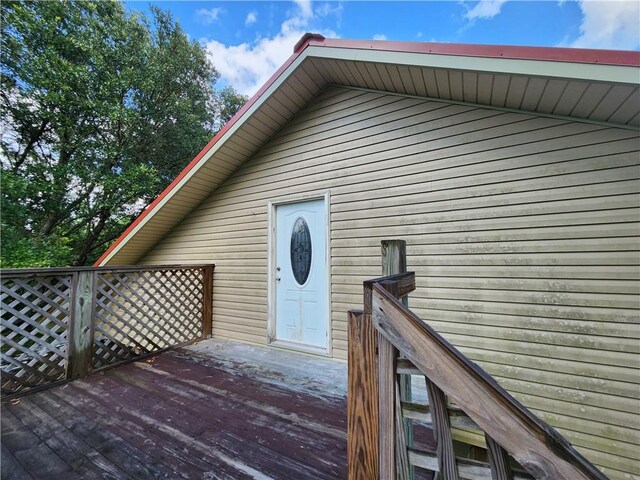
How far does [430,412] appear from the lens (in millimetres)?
862

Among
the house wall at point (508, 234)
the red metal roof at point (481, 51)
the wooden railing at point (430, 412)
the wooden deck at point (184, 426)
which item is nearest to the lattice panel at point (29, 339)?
the wooden deck at point (184, 426)

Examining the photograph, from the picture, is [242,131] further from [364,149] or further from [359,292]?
[359,292]

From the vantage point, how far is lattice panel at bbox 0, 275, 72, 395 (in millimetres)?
2500

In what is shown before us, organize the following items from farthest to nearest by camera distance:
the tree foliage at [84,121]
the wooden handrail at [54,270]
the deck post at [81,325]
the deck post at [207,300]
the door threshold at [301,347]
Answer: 1. the tree foliage at [84,121]
2. the deck post at [207,300]
3. the door threshold at [301,347]
4. the deck post at [81,325]
5. the wooden handrail at [54,270]

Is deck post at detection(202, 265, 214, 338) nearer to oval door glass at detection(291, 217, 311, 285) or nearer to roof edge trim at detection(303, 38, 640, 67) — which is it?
oval door glass at detection(291, 217, 311, 285)

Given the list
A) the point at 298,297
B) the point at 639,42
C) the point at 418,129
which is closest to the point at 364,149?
the point at 418,129

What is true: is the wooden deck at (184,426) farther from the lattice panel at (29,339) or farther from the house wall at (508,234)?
the house wall at (508,234)

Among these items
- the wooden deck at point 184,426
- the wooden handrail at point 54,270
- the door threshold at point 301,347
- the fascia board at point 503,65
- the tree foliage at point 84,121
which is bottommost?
the wooden deck at point 184,426

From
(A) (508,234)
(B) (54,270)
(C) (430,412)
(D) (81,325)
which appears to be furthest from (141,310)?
(A) (508,234)

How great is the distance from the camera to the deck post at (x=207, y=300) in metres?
4.30

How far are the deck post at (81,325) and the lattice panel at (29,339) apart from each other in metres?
0.06

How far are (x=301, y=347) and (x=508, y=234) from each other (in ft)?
8.47

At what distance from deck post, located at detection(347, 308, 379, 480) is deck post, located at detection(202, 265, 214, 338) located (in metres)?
3.85

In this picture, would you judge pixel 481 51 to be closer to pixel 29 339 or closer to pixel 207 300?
pixel 207 300
